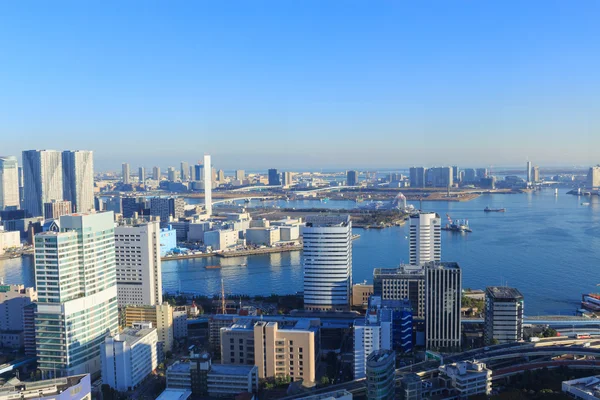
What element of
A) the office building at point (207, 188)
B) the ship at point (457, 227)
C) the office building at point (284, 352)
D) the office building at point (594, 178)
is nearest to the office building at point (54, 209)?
the office building at point (207, 188)

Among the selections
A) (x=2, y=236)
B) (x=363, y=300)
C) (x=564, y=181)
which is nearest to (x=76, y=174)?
(x=2, y=236)

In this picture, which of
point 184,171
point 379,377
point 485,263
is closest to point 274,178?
point 184,171

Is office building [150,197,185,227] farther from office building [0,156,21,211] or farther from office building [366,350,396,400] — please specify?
office building [366,350,396,400]

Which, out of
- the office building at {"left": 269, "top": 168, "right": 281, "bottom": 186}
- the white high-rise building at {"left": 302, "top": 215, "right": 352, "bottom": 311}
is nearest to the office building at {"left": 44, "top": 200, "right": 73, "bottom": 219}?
the white high-rise building at {"left": 302, "top": 215, "right": 352, "bottom": 311}

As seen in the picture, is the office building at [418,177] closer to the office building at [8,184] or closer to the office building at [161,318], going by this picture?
the office building at [8,184]

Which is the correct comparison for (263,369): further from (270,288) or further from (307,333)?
(270,288)

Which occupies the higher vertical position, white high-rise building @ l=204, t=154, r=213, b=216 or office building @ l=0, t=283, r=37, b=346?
white high-rise building @ l=204, t=154, r=213, b=216
